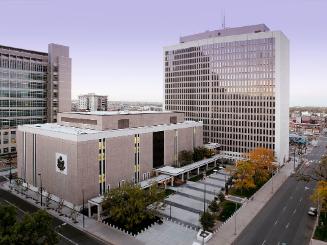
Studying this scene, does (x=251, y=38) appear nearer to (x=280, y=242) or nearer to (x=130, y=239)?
(x=280, y=242)

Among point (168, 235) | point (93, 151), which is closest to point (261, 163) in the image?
Result: point (168, 235)

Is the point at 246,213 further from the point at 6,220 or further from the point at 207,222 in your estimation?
the point at 6,220

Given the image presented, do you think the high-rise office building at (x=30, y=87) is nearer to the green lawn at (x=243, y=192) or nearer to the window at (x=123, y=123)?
the window at (x=123, y=123)

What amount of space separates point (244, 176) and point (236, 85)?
153ft

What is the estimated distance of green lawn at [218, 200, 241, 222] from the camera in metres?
60.7

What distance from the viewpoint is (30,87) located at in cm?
12975

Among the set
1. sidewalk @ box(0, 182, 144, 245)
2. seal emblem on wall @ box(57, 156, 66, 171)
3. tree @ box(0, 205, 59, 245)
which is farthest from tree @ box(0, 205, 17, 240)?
seal emblem on wall @ box(57, 156, 66, 171)

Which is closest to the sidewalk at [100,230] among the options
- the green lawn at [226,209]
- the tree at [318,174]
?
the green lawn at [226,209]

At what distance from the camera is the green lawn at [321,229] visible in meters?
52.0

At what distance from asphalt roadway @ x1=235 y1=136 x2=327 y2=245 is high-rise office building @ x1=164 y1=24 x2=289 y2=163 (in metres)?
31.1

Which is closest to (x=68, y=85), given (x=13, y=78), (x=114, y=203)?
(x=13, y=78)

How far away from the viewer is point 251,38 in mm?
107125

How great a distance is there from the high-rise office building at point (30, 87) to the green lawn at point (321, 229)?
117482mm

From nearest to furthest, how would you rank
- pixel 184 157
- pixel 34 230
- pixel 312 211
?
1. pixel 34 230
2. pixel 312 211
3. pixel 184 157
